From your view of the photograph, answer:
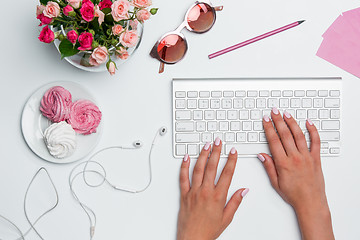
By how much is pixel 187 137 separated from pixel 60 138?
282 millimetres

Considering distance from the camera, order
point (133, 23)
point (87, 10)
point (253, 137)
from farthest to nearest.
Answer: point (253, 137) < point (133, 23) < point (87, 10)

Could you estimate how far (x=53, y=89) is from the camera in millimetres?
729

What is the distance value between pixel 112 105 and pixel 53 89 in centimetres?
13

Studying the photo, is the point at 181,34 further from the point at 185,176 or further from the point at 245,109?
the point at 185,176

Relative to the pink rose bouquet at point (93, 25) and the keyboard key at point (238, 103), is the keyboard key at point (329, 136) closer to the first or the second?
the keyboard key at point (238, 103)

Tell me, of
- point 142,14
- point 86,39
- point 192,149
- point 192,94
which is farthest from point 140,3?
point 192,149

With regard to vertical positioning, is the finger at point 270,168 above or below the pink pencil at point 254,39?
below

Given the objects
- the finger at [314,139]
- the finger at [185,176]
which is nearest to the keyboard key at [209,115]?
the finger at [185,176]

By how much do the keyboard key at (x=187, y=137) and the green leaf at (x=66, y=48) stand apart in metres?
0.29

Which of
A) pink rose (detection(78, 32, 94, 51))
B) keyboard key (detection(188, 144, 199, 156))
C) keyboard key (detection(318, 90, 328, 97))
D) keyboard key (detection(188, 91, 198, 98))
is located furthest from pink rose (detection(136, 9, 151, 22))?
keyboard key (detection(318, 90, 328, 97))

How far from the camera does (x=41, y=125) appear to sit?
75 cm

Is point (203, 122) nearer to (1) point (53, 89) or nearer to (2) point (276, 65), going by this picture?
(2) point (276, 65)

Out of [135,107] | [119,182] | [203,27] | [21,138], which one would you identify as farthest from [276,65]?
[21,138]

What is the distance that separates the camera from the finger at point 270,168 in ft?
2.51
